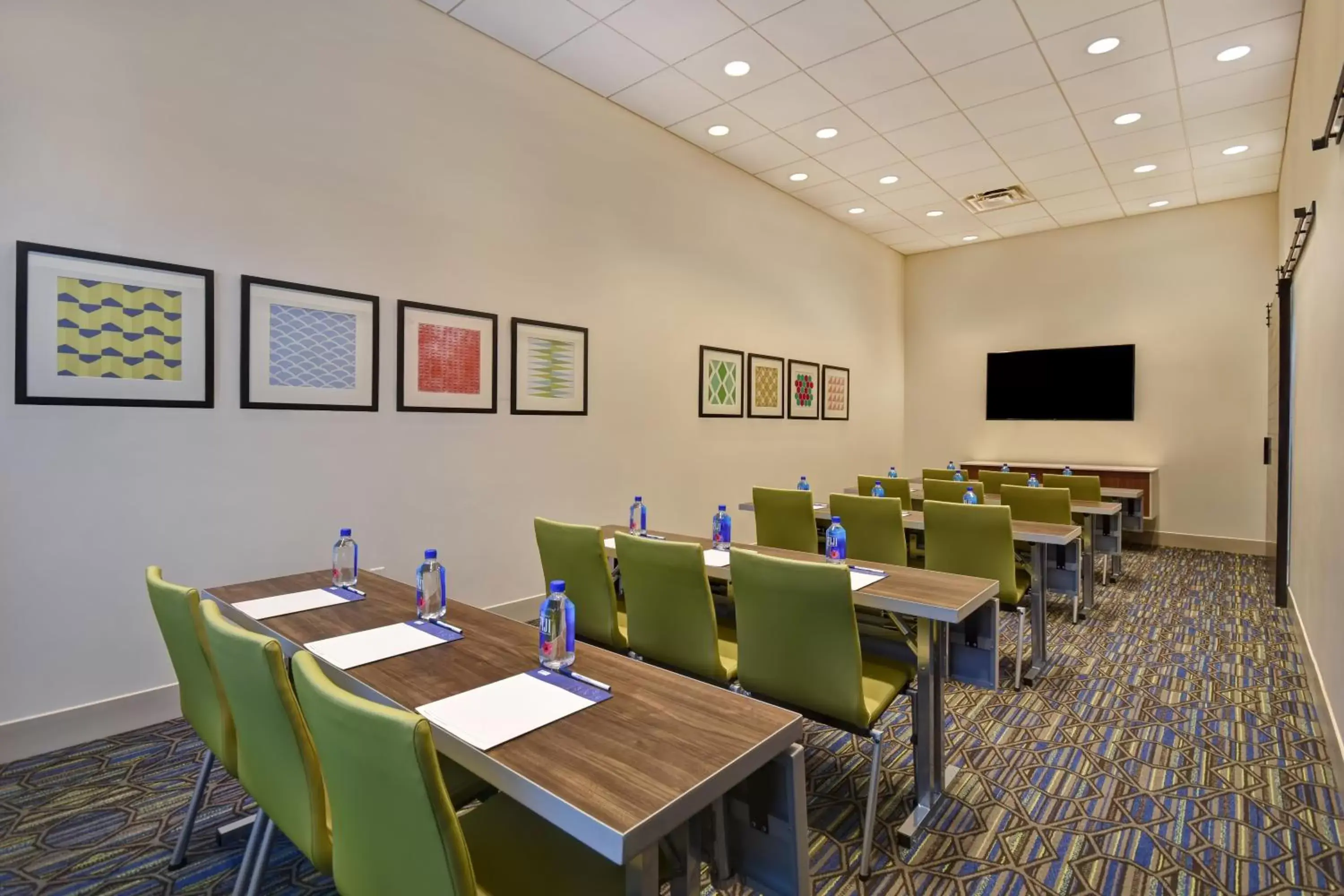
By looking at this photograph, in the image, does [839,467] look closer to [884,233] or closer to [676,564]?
[884,233]

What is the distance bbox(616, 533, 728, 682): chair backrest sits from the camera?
219 centimetres

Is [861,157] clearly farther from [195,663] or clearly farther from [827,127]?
[195,663]

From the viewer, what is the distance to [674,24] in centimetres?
390

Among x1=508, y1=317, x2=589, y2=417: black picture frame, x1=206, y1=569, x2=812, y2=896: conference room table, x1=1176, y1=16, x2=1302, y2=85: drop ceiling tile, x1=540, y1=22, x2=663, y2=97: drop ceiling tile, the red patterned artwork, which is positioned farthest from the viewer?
x1=508, y1=317, x2=589, y2=417: black picture frame

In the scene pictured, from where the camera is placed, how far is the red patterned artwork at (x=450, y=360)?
12.4ft

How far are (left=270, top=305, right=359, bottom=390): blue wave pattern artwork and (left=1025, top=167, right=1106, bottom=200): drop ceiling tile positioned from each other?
6.00 m

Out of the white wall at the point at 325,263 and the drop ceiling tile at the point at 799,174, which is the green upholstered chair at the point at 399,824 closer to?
the white wall at the point at 325,263

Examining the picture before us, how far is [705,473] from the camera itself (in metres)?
5.69

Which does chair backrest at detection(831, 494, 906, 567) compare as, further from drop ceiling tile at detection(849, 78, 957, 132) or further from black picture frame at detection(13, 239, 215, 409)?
black picture frame at detection(13, 239, 215, 409)

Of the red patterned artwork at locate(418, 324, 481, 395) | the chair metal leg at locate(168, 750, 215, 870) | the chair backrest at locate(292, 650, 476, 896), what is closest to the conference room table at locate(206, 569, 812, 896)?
the chair backrest at locate(292, 650, 476, 896)

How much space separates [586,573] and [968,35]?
3825mm

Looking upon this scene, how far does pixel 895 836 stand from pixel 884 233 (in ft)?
23.4

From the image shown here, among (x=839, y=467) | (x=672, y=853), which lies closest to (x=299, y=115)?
(x=672, y=853)

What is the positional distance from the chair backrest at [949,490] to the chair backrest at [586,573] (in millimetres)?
2691
